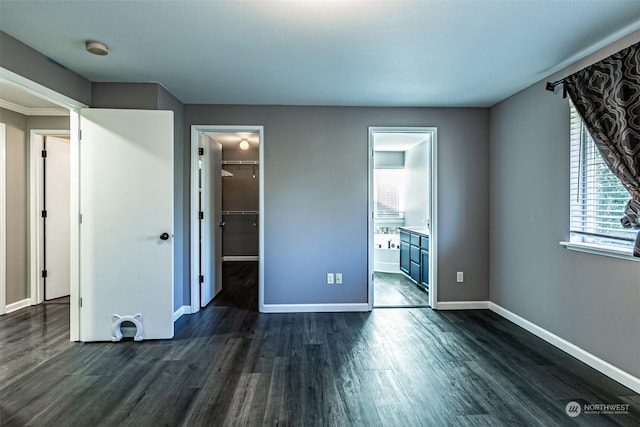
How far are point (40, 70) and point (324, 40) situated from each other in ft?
7.40

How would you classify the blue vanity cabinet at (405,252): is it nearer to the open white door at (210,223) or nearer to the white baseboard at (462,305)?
the white baseboard at (462,305)

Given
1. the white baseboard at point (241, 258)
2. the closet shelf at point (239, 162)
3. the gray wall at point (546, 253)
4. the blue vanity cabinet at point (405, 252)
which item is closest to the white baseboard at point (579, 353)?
the gray wall at point (546, 253)

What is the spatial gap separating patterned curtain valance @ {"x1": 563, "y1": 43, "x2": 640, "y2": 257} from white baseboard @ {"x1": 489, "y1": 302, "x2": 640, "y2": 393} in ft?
2.98

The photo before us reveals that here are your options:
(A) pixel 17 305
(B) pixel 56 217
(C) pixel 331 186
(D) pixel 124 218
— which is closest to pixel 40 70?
(D) pixel 124 218

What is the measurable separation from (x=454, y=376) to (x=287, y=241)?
222 cm

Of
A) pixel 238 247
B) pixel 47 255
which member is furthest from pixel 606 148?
pixel 238 247

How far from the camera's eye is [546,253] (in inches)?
121

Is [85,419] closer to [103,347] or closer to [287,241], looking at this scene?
[103,347]

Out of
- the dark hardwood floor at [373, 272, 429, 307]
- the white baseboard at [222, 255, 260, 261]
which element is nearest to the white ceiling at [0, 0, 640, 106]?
the dark hardwood floor at [373, 272, 429, 307]

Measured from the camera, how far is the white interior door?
4219 mm

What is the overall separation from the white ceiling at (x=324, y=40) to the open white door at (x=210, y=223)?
3.56 feet

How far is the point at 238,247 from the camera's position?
24.9 ft

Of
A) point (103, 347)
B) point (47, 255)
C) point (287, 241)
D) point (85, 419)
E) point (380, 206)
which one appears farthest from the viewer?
point (380, 206)

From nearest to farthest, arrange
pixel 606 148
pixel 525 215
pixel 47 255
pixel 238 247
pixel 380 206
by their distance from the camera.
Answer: pixel 606 148, pixel 525 215, pixel 47 255, pixel 380 206, pixel 238 247
